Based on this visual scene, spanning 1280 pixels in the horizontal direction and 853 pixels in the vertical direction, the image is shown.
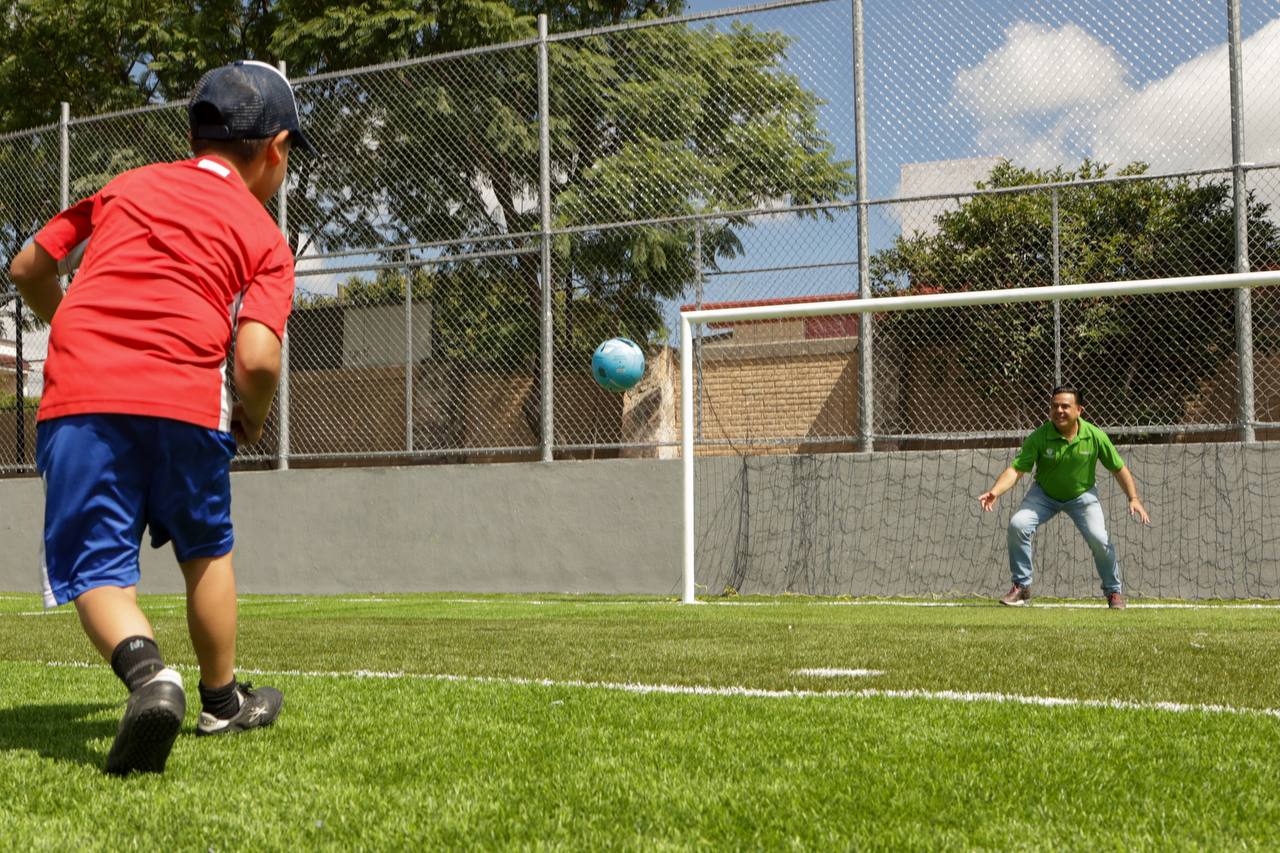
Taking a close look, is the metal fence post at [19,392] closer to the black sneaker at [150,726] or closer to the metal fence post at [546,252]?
the metal fence post at [546,252]

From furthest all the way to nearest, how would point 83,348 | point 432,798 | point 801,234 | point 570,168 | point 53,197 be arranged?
1. point 53,197
2. point 570,168
3. point 801,234
4. point 83,348
5. point 432,798

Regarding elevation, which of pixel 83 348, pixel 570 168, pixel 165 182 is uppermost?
pixel 570 168

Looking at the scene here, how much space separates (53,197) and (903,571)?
11.4 meters

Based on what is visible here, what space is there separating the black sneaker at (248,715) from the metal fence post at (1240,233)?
30.5 feet

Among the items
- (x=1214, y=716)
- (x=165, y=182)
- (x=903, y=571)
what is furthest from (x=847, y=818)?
(x=903, y=571)

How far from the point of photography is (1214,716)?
10.4 ft

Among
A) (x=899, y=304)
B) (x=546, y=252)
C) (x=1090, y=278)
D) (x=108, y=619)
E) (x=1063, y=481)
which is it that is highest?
(x=546, y=252)

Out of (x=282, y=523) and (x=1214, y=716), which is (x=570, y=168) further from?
(x=1214, y=716)

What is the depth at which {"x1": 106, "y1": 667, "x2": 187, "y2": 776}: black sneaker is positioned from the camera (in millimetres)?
2576

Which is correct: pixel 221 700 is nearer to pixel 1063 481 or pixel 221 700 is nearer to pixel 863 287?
pixel 1063 481

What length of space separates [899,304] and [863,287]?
1.07 meters

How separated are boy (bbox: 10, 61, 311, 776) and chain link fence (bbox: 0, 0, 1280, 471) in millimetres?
8921

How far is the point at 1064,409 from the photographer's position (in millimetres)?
9586

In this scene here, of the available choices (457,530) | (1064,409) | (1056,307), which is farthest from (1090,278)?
(457,530)
